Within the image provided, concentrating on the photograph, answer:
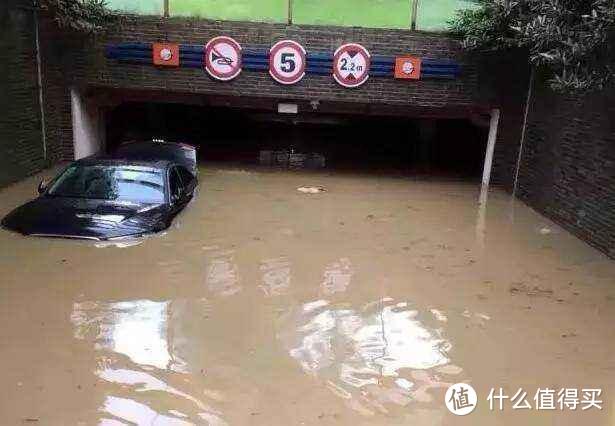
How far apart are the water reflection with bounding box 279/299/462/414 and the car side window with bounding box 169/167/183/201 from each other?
3617 millimetres

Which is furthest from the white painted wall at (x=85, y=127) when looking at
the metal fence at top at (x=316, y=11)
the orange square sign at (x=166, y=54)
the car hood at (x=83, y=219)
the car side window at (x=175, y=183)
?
the car hood at (x=83, y=219)

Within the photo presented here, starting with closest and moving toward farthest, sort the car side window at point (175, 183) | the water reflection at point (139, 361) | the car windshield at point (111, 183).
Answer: the water reflection at point (139, 361)
the car windshield at point (111, 183)
the car side window at point (175, 183)

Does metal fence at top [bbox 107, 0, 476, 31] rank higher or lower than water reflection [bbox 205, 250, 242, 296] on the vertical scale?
higher

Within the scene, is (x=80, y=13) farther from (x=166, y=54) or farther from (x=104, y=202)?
(x=104, y=202)

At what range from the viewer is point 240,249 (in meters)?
7.90

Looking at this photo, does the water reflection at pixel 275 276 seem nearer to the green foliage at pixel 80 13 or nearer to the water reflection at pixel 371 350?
the water reflection at pixel 371 350

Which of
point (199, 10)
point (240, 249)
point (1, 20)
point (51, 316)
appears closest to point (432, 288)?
point (240, 249)

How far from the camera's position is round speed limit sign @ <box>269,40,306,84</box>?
11.7 m

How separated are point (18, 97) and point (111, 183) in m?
4.25

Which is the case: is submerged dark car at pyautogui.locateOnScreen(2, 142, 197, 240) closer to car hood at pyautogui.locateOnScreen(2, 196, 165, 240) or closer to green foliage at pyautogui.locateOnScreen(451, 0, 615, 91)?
car hood at pyautogui.locateOnScreen(2, 196, 165, 240)

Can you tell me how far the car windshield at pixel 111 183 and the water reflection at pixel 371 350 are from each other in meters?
3.47

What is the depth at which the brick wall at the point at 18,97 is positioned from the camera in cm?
1038

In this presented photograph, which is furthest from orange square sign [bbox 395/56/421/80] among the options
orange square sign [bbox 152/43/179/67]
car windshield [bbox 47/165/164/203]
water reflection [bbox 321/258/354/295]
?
car windshield [bbox 47/165/164/203]

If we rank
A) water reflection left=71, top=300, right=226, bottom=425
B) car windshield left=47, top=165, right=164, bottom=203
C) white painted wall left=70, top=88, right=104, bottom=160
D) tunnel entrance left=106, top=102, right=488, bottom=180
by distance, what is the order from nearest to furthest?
water reflection left=71, top=300, right=226, bottom=425
car windshield left=47, top=165, right=164, bottom=203
white painted wall left=70, top=88, right=104, bottom=160
tunnel entrance left=106, top=102, right=488, bottom=180
